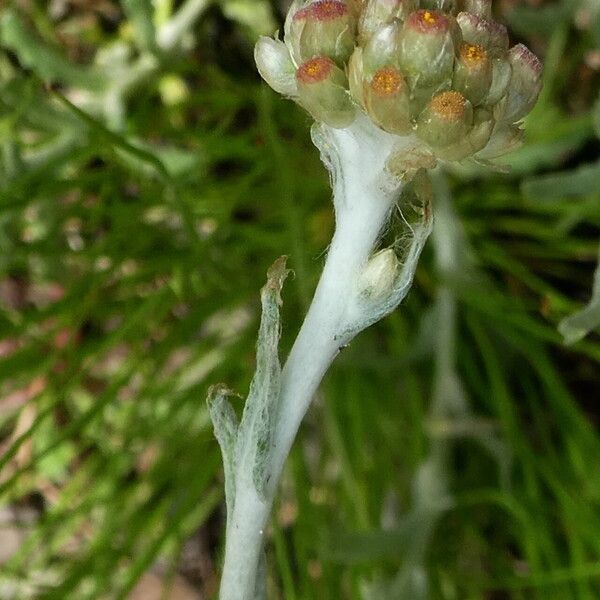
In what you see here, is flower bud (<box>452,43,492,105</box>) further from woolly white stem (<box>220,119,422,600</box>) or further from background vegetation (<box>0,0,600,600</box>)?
background vegetation (<box>0,0,600,600</box>)

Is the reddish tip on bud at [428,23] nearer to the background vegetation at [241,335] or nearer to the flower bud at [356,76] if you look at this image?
the flower bud at [356,76]

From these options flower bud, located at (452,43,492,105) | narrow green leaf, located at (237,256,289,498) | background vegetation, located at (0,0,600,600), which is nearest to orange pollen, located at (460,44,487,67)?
flower bud, located at (452,43,492,105)

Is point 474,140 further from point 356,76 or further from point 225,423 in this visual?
point 225,423

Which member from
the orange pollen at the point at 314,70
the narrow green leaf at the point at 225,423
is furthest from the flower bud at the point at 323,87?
the narrow green leaf at the point at 225,423

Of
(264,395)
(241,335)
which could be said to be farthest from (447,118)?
(241,335)

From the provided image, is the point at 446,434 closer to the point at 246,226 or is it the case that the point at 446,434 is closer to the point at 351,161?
the point at 246,226

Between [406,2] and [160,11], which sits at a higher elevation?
[160,11]

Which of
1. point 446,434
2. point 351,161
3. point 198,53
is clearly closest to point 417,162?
point 351,161
